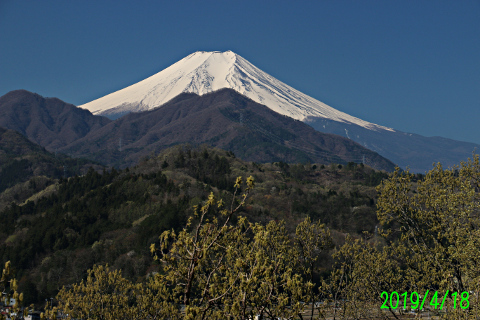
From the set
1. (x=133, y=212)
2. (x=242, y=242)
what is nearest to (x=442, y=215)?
(x=242, y=242)

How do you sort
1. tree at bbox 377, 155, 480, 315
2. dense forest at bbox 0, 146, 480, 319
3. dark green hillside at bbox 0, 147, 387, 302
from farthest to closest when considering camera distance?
dark green hillside at bbox 0, 147, 387, 302 → tree at bbox 377, 155, 480, 315 → dense forest at bbox 0, 146, 480, 319

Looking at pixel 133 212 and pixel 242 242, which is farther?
pixel 133 212

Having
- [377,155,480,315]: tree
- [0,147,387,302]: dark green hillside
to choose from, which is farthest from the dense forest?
[0,147,387,302]: dark green hillside

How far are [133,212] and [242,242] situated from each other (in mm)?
85379

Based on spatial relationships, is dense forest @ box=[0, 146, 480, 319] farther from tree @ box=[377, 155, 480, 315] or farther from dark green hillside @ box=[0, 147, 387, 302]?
dark green hillside @ box=[0, 147, 387, 302]

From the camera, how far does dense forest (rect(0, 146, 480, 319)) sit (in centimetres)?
1029

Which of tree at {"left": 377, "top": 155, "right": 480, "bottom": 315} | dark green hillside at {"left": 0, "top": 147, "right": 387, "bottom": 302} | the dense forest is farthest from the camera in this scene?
dark green hillside at {"left": 0, "top": 147, "right": 387, "bottom": 302}

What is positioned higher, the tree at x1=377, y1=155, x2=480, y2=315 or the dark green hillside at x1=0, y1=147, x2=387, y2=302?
the tree at x1=377, y1=155, x2=480, y2=315

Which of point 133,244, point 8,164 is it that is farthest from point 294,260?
point 8,164

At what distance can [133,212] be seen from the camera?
98.9 m

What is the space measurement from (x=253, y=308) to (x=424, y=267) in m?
13.0

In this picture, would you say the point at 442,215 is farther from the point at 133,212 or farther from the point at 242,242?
the point at 133,212

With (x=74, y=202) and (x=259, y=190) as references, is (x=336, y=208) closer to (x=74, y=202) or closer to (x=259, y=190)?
(x=259, y=190)

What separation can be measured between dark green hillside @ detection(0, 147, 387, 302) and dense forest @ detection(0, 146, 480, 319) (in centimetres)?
36
